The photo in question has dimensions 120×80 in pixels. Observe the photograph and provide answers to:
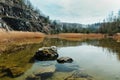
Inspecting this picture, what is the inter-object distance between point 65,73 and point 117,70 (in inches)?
209

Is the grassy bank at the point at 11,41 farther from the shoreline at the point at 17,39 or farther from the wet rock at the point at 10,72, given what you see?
the wet rock at the point at 10,72

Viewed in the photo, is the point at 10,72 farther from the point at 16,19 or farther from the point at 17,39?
the point at 16,19

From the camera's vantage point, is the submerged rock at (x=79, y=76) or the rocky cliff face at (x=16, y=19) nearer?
the submerged rock at (x=79, y=76)

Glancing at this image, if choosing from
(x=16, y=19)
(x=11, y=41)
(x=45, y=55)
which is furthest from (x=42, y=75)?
(x=16, y=19)

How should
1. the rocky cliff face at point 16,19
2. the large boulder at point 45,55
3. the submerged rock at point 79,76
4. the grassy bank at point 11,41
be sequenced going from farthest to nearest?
the rocky cliff face at point 16,19, the grassy bank at point 11,41, the large boulder at point 45,55, the submerged rock at point 79,76

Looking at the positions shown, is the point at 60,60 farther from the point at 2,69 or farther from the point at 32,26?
the point at 32,26

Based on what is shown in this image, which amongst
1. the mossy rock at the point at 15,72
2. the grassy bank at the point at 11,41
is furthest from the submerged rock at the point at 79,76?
the grassy bank at the point at 11,41

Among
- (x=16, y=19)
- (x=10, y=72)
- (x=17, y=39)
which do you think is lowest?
(x=17, y=39)

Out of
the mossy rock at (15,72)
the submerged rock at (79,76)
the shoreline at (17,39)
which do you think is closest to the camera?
the submerged rock at (79,76)

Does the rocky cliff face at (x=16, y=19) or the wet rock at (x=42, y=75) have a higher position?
the rocky cliff face at (x=16, y=19)

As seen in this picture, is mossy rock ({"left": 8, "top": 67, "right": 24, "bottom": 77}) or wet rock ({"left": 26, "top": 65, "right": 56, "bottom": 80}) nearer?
wet rock ({"left": 26, "top": 65, "right": 56, "bottom": 80})

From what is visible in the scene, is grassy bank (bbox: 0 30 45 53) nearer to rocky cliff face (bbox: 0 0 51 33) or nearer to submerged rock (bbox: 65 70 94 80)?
submerged rock (bbox: 65 70 94 80)

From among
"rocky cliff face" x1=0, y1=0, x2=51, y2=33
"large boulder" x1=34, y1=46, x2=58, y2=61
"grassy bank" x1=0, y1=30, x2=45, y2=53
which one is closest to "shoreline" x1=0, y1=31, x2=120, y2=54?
"grassy bank" x1=0, y1=30, x2=45, y2=53

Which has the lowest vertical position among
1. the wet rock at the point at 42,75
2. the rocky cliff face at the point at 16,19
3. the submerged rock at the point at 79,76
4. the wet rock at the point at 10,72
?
the submerged rock at the point at 79,76
